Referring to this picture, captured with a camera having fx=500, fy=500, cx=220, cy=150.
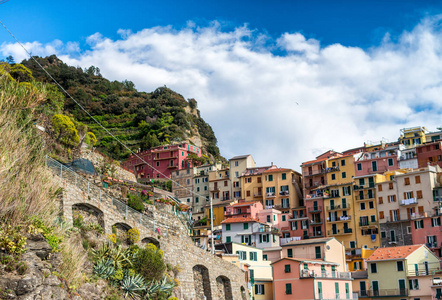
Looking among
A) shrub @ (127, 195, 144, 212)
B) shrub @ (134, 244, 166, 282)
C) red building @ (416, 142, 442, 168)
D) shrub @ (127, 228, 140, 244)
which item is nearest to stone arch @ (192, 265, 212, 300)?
shrub @ (127, 195, 144, 212)

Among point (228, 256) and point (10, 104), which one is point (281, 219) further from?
point (10, 104)

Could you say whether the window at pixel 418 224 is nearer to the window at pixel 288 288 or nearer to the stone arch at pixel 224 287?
the window at pixel 288 288

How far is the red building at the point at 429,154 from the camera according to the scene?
238 feet

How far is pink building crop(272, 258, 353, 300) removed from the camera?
47.6m

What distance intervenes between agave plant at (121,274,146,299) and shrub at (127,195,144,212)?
7759mm

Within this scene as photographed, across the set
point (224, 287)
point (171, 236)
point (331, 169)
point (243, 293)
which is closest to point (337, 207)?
point (331, 169)

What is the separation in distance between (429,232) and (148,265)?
148 ft

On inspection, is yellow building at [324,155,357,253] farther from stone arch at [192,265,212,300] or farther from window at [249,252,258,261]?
stone arch at [192,265,212,300]

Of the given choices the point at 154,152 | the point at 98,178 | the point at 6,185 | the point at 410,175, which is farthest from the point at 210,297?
the point at 154,152

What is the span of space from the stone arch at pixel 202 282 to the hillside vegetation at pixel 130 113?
65376mm

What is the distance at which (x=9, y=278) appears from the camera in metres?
13.9

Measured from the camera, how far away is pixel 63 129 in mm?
35781

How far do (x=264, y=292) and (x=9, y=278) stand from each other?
3944 cm

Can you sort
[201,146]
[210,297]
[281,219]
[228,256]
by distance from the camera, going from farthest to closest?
[201,146] → [281,219] → [228,256] → [210,297]
